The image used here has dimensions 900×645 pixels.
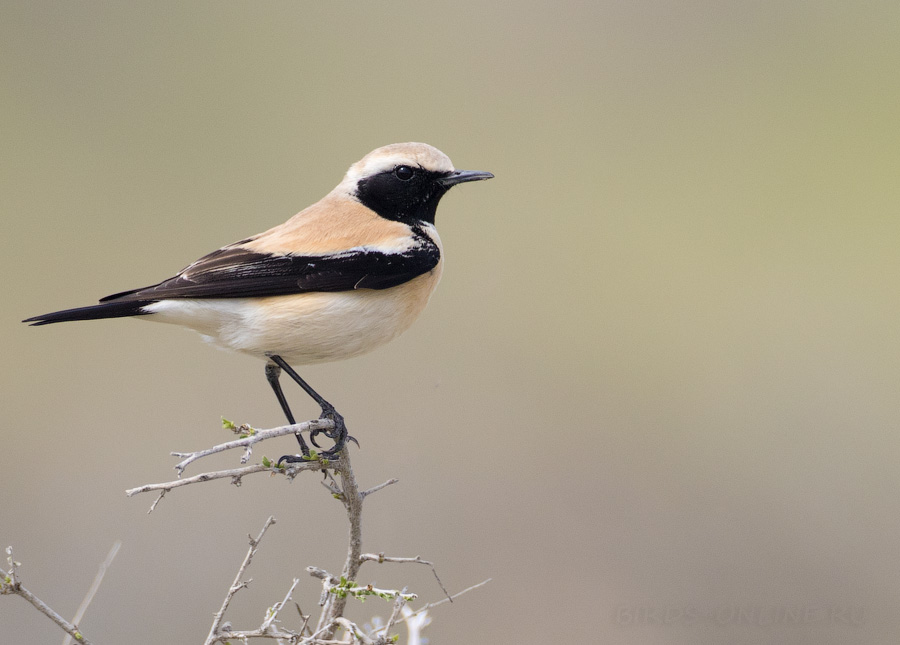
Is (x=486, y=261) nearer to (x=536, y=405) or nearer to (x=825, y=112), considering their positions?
(x=536, y=405)

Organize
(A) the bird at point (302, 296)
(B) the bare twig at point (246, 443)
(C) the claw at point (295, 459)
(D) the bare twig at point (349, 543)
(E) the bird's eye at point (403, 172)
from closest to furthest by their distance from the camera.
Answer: (B) the bare twig at point (246, 443) < (D) the bare twig at point (349, 543) < (C) the claw at point (295, 459) < (A) the bird at point (302, 296) < (E) the bird's eye at point (403, 172)

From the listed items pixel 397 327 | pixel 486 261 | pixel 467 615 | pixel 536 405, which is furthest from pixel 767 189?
pixel 397 327

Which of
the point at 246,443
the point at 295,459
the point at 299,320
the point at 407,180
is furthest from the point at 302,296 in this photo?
the point at 246,443

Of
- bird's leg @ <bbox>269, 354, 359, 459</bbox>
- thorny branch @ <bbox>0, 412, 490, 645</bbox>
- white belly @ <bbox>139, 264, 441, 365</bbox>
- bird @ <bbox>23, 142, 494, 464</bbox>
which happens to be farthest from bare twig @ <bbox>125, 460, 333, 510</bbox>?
white belly @ <bbox>139, 264, 441, 365</bbox>

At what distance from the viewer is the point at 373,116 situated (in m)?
13.4

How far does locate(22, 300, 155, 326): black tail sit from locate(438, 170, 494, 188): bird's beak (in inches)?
63.1

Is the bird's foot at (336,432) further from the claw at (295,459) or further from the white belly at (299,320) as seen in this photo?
the white belly at (299,320)

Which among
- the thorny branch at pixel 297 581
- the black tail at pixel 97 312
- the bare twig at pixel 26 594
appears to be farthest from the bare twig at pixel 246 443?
the black tail at pixel 97 312

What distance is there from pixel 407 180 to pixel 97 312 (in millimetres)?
1695

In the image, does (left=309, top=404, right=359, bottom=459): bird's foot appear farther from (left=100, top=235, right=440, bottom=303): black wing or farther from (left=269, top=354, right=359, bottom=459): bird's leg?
(left=100, top=235, right=440, bottom=303): black wing

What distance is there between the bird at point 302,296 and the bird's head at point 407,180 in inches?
12.2

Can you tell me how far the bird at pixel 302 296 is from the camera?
3.93 m

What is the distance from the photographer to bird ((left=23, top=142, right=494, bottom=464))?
393 centimetres

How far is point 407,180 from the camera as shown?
4.66 metres
